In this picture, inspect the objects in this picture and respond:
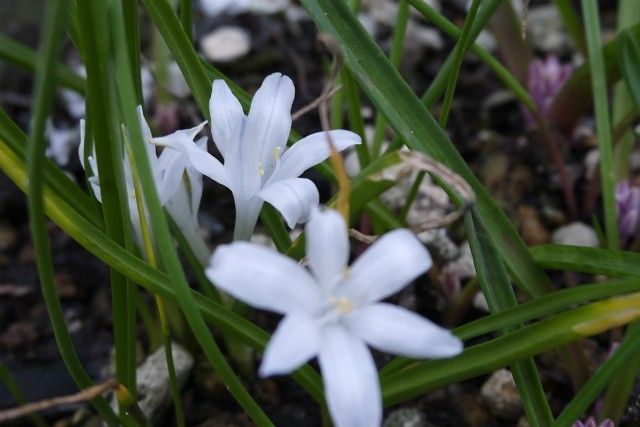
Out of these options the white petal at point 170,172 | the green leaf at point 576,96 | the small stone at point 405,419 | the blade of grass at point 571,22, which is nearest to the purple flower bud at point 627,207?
the green leaf at point 576,96

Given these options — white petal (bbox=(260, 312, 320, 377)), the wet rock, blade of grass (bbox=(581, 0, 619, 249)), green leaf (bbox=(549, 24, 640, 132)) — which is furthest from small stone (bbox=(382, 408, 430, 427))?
the wet rock

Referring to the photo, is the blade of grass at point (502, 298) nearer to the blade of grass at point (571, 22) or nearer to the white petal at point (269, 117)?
the white petal at point (269, 117)

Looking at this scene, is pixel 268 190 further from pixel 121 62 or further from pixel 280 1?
pixel 280 1

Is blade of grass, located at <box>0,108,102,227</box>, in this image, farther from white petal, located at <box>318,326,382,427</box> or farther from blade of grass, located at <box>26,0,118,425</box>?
white petal, located at <box>318,326,382,427</box>

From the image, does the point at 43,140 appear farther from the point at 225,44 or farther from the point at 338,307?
the point at 225,44

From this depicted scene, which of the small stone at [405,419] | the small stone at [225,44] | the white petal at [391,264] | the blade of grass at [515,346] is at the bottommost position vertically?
the small stone at [405,419]

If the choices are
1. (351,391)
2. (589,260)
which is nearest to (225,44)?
(589,260)

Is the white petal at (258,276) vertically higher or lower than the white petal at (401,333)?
higher
